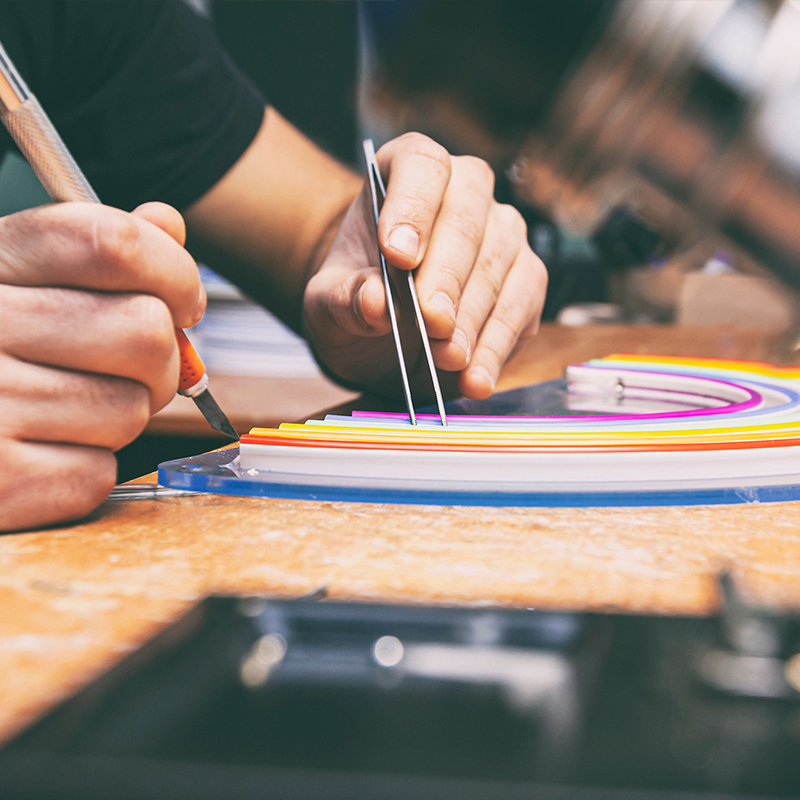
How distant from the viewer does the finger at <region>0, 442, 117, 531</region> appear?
32cm

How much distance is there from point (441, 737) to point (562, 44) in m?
0.14

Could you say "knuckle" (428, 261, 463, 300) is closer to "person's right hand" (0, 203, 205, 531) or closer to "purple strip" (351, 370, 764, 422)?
"purple strip" (351, 370, 764, 422)

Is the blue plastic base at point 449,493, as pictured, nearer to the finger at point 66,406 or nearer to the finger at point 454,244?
the finger at point 66,406

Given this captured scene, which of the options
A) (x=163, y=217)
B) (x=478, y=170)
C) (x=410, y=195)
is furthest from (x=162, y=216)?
(x=478, y=170)

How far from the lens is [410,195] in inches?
21.6

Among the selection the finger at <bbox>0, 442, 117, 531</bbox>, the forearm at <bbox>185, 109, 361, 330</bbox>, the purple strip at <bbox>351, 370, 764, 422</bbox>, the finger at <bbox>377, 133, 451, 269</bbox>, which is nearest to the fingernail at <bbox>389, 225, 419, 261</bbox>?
the finger at <bbox>377, 133, 451, 269</bbox>

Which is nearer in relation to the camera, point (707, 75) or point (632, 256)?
point (707, 75)

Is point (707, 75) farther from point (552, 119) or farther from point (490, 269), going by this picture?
point (490, 269)

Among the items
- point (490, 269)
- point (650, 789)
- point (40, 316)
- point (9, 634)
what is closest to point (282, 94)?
point (490, 269)

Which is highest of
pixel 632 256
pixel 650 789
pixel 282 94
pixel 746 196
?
pixel 282 94

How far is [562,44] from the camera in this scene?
0.15 m

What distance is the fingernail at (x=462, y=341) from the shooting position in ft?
1.65

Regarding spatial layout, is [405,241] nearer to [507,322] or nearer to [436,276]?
[436,276]

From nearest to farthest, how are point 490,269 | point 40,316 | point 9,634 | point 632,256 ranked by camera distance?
point 9,634
point 40,316
point 490,269
point 632,256
